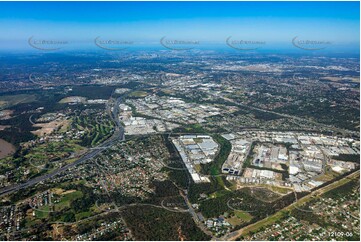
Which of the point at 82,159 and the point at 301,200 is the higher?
the point at 301,200

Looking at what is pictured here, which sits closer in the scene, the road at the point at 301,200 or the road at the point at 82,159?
the road at the point at 301,200

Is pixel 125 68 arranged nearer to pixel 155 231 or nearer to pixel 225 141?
pixel 225 141

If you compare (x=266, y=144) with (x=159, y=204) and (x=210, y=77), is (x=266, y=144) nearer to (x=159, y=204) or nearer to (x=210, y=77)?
(x=159, y=204)

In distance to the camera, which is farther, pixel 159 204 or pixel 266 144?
pixel 266 144

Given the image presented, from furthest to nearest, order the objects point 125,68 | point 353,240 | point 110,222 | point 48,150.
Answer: point 125,68
point 48,150
point 110,222
point 353,240

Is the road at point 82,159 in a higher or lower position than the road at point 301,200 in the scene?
lower

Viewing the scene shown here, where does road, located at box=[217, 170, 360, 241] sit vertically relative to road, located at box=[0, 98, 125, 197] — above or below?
above

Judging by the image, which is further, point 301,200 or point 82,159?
point 82,159

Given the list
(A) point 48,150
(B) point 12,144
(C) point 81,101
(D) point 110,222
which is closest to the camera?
(D) point 110,222

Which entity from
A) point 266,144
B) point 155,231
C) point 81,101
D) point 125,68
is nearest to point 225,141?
point 266,144

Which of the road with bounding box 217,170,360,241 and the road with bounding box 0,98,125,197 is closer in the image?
the road with bounding box 217,170,360,241
